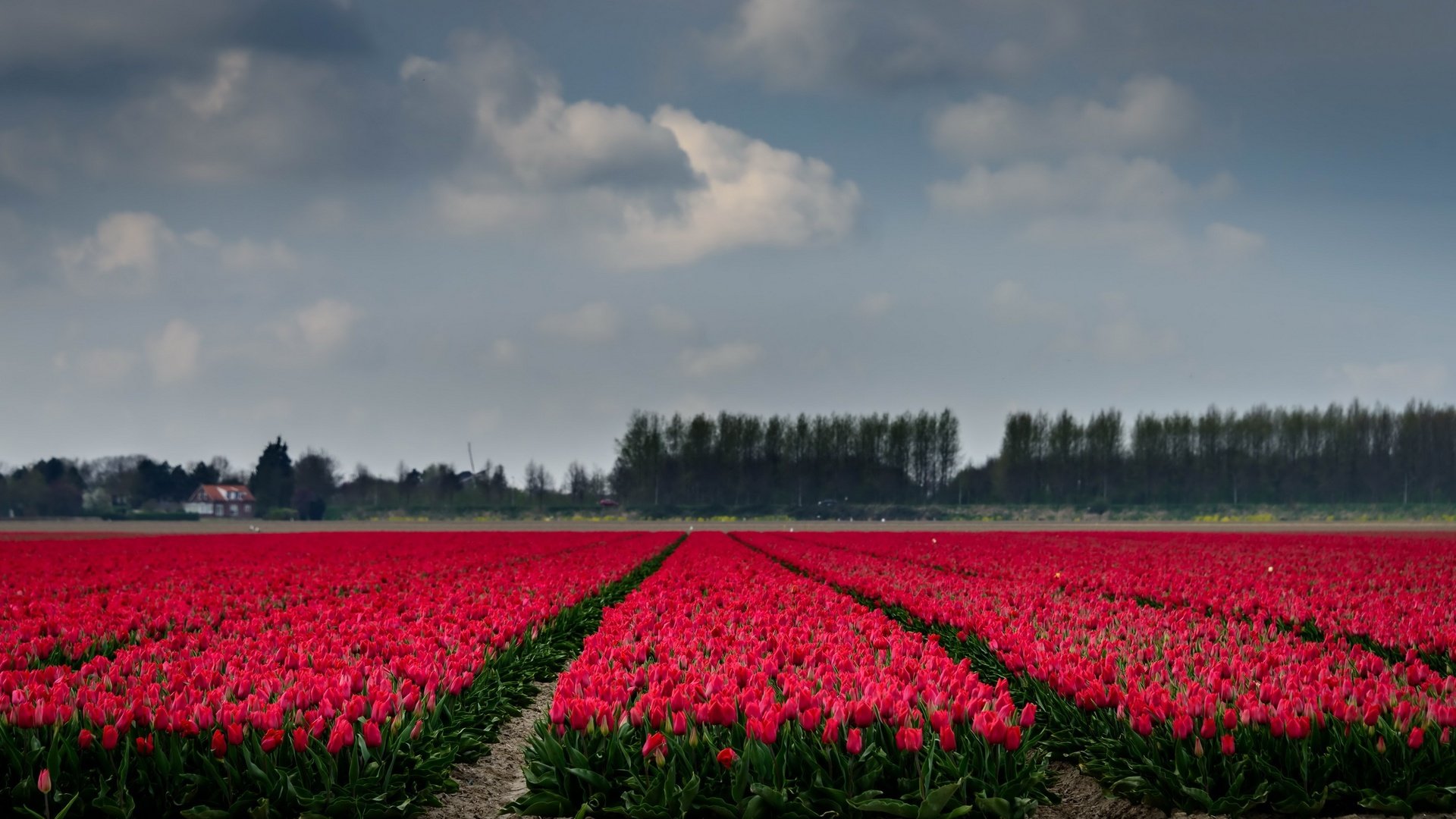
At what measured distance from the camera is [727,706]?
5.33m

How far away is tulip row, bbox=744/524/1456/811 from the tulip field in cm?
2

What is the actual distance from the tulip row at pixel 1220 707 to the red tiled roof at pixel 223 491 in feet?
458

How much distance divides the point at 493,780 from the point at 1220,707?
4.31 metres

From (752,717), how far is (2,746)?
3.69 m

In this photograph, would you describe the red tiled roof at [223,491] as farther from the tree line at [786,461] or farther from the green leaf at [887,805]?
the green leaf at [887,805]

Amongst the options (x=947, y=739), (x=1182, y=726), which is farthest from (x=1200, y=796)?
(x=947, y=739)

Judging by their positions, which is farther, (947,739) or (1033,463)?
(1033,463)

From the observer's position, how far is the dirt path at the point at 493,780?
5734mm

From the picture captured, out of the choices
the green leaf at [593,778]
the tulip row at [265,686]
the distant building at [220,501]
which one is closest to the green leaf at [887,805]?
the green leaf at [593,778]

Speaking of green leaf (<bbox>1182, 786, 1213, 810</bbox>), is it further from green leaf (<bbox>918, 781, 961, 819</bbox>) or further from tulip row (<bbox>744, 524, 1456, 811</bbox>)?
green leaf (<bbox>918, 781, 961, 819</bbox>)

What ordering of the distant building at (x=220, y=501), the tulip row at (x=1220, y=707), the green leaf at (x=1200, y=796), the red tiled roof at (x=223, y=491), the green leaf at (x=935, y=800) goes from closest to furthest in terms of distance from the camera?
the green leaf at (x=935, y=800) → the green leaf at (x=1200, y=796) → the tulip row at (x=1220, y=707) → the distant building at (x=220, y=501) → the red tiled roof at (x=223, y=491)

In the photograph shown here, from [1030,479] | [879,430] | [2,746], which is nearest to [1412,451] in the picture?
[1030,479]

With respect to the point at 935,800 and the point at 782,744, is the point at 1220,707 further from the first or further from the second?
the point at 782,744

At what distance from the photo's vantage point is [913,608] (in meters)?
11.3
